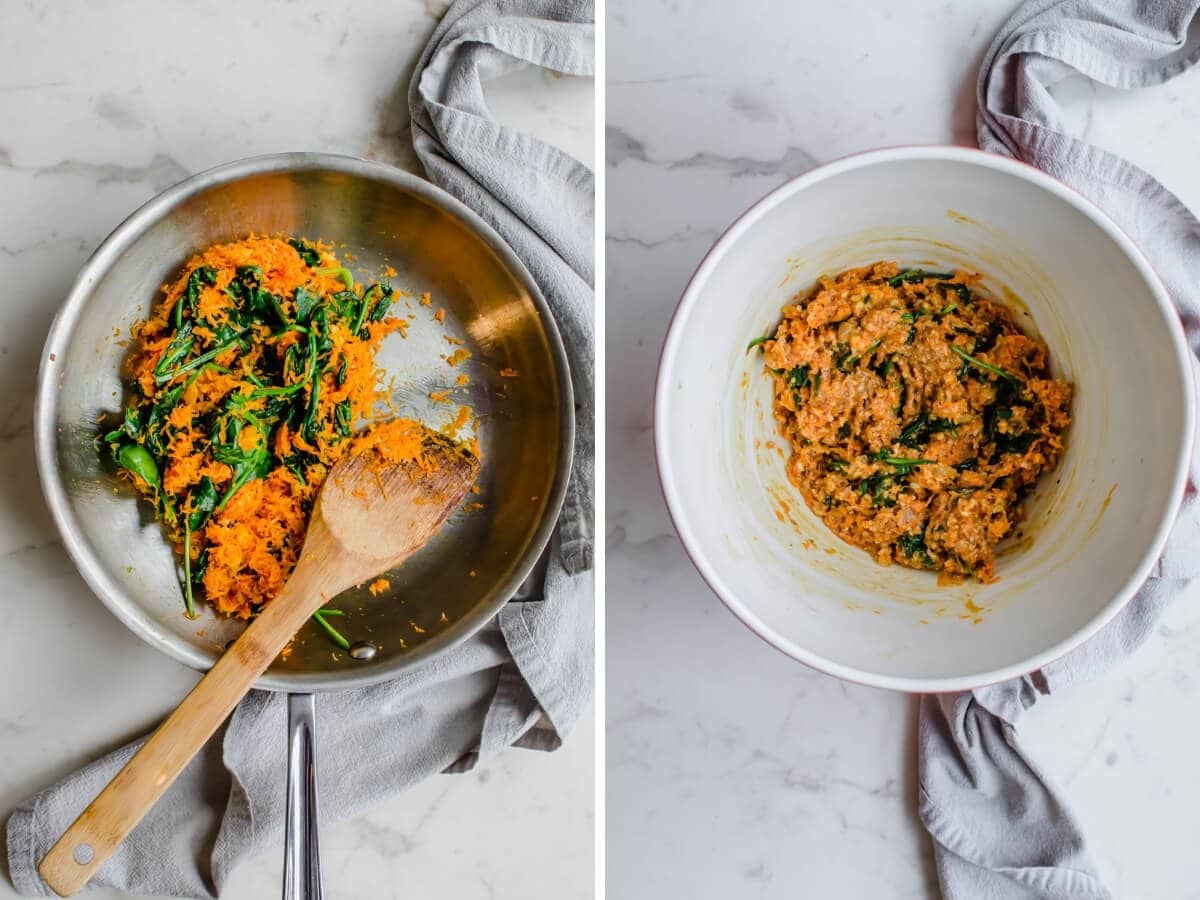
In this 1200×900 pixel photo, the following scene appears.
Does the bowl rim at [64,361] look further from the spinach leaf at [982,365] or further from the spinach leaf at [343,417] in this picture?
the spinach leaf at [982,365]

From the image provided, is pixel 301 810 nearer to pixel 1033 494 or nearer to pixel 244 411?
pixel 244 411

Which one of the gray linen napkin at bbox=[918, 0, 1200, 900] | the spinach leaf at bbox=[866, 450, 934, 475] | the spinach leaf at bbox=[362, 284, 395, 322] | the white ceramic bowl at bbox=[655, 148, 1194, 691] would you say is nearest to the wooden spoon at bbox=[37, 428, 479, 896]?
the spinach leaf at bbox=[362, 284, 395, 322]

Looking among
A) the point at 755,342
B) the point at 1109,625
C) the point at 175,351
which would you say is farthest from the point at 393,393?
the point at 1109,625

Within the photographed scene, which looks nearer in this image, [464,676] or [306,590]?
[306,590]

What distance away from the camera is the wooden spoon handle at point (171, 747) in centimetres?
75

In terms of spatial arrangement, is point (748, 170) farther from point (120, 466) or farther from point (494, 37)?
point (120, 466)

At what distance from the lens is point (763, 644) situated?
983 mm

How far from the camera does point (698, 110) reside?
0.97 m

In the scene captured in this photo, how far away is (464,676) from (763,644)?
0.31m

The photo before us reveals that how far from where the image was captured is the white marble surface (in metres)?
0.97

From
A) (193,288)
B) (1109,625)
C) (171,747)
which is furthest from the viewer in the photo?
(1109,625)

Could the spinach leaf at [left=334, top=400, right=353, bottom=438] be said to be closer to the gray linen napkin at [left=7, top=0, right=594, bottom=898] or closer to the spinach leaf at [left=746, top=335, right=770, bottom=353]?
the gray linen napkin at [left=7, top=0, right=594, bottom=898]

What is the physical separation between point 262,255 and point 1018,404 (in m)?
0.73

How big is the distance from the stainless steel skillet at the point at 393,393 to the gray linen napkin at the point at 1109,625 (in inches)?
19.5
